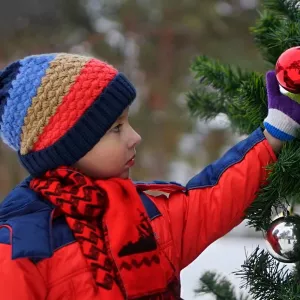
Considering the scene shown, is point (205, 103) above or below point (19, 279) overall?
above

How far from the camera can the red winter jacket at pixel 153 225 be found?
0.80 metres

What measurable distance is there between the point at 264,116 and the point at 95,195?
0.28 meters

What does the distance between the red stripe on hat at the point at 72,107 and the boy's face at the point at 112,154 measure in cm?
5

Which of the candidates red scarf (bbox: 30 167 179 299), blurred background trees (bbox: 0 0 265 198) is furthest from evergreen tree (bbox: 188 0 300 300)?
blurred background trees (bbox: 0 0 265 198)

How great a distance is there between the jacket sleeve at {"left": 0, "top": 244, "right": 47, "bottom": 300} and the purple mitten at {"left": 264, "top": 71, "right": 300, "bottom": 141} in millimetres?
401

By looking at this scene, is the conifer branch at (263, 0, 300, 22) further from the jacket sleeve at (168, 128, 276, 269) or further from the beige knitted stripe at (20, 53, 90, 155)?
the beige knitted stripe at (20, 53, 90, 155)

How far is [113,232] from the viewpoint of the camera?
84cm

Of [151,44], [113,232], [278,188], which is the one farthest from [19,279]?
[151,44]

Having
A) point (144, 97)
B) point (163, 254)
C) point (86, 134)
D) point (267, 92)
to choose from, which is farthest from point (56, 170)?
point (144, 97)

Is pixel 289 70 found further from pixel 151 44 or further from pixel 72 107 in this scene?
pixel 151 44

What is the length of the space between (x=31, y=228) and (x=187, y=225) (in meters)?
0.25

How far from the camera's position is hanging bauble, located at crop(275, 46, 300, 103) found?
71cm

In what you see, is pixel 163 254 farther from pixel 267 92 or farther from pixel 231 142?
pixel 231 142

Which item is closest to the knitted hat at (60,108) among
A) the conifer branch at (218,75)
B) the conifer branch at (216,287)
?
the conifer branch at (218,75)
